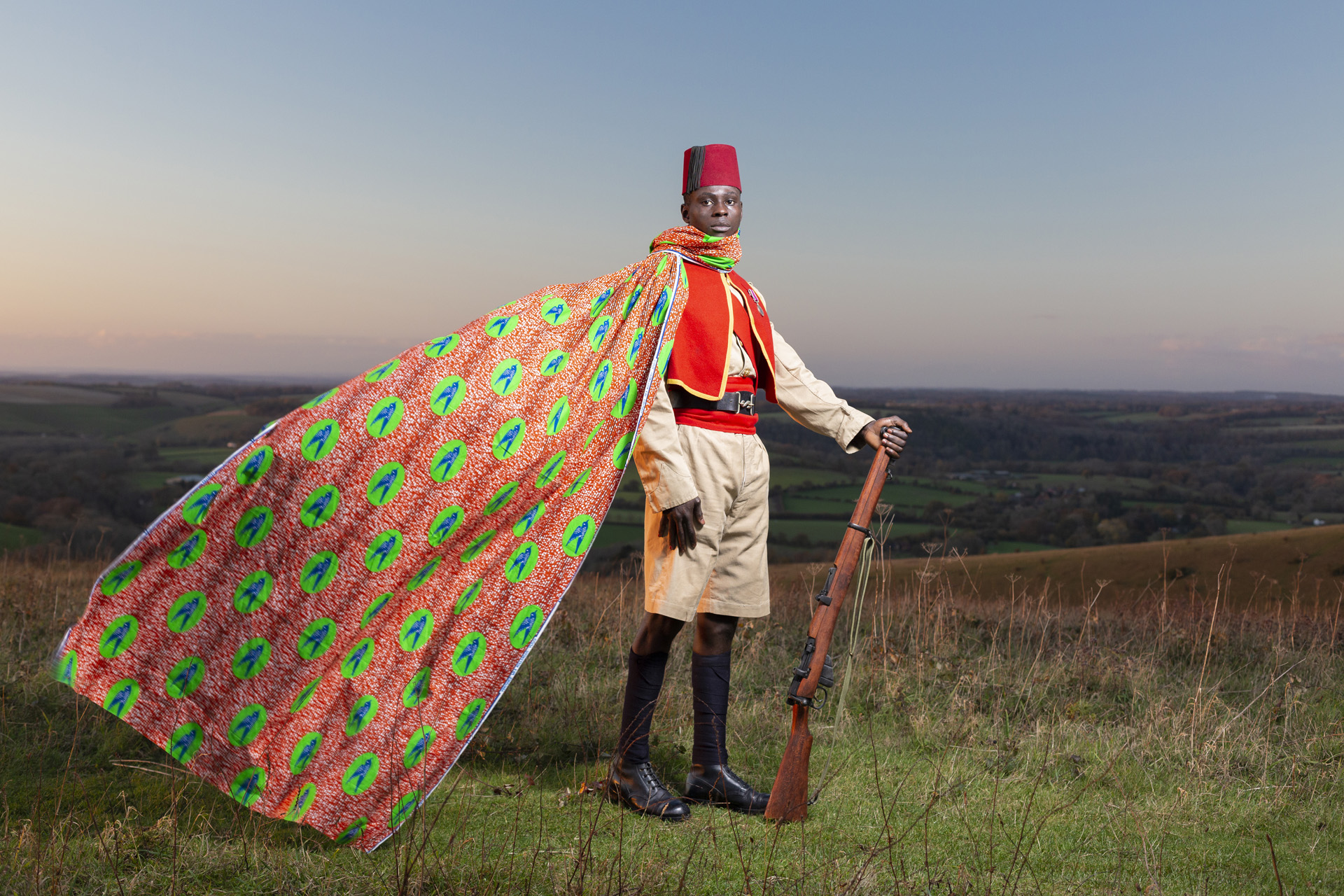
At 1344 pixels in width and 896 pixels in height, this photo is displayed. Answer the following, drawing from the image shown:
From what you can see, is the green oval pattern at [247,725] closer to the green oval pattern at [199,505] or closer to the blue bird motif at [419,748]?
the blue bird motif at [419,748]

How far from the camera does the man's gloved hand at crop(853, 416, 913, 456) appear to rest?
3471 millimetres

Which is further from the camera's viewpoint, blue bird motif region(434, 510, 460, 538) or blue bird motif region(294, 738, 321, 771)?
blue bird motif region(434, 510, 460, 538)

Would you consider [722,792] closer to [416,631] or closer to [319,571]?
[416,631]

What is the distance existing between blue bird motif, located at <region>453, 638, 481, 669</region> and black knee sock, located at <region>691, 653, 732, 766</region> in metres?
0.96

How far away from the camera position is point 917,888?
2760 millimetres

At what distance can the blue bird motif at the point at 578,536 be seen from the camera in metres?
3.33

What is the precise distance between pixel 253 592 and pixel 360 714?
0.61m

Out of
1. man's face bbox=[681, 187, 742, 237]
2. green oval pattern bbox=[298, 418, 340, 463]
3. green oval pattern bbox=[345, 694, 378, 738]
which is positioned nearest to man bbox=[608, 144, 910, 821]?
man's face bbox=[681, 187, 742, 237]

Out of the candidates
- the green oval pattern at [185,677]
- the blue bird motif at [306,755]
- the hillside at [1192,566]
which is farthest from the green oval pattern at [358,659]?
the hillside at [1192,566]

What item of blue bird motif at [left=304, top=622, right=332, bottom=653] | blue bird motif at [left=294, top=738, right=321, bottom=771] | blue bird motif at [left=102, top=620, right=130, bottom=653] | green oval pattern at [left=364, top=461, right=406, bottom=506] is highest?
green oval pattern at [left=364, top=461, right=406, bottom=506]

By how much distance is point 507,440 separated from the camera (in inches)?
128

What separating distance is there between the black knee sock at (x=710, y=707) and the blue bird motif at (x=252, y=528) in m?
1.85

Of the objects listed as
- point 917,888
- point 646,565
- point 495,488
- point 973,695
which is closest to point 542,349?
point 495,488

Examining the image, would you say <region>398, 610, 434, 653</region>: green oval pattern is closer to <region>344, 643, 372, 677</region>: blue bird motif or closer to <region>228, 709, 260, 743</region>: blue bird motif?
<region>344, 643, 372, 677</region>: blue bird motif
